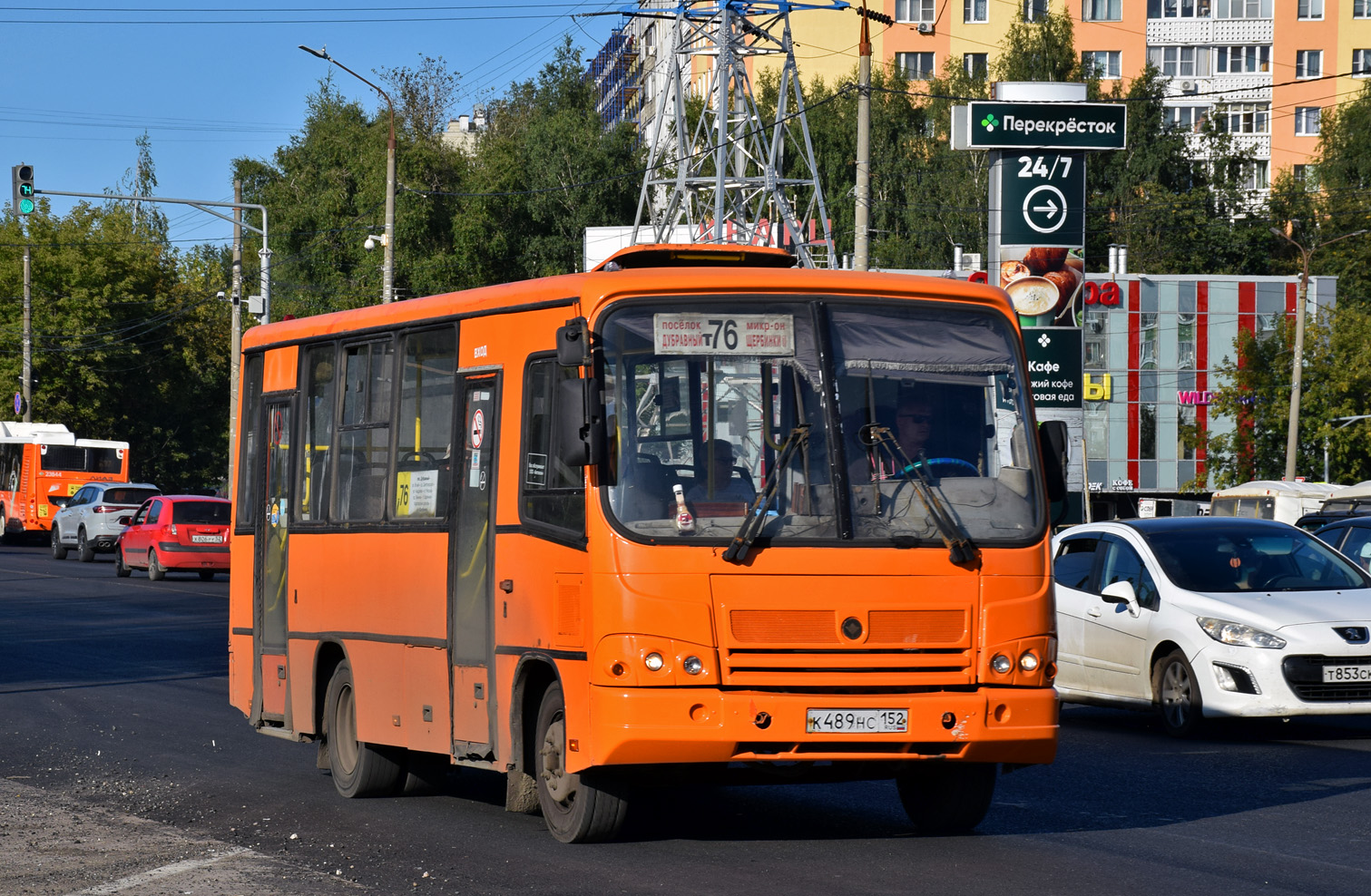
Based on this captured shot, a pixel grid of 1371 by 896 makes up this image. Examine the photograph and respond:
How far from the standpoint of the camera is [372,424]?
35.5 feet

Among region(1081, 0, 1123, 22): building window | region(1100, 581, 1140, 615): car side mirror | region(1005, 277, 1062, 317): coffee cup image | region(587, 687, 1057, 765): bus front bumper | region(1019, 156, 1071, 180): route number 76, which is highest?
region(1081, 0, 1123, 22): building window

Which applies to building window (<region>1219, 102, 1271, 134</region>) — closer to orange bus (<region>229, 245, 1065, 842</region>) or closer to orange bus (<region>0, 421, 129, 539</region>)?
orange bus (<region>0, 421, 129, 539</region>)

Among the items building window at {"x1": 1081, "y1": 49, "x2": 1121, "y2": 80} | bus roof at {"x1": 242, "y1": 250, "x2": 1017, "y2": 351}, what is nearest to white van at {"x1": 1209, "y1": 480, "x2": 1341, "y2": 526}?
building window at {"x1": 1081, "y1": 49, "x2": 1121, "y2": 80}

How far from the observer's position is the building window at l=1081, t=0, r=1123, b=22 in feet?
295

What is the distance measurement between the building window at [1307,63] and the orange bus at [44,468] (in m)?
59.5

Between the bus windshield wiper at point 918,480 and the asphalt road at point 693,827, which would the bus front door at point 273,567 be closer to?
the asphalt road at point 693,827

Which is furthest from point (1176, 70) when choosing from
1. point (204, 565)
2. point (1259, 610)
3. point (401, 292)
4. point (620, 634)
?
point (620, 634)

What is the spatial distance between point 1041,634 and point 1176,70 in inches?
3468

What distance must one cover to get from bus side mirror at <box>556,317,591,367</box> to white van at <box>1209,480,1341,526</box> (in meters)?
45.3

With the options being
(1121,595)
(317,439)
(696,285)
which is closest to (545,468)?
(696,285)

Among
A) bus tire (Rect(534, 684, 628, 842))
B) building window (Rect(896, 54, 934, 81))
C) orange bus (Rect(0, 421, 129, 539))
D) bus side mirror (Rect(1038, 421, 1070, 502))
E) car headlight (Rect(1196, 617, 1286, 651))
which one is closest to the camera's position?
bus tire (Rect(534, 684, 628, 842))

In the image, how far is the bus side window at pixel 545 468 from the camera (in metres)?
8.55

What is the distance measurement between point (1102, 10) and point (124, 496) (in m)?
58.8

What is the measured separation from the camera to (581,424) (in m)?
8.24
